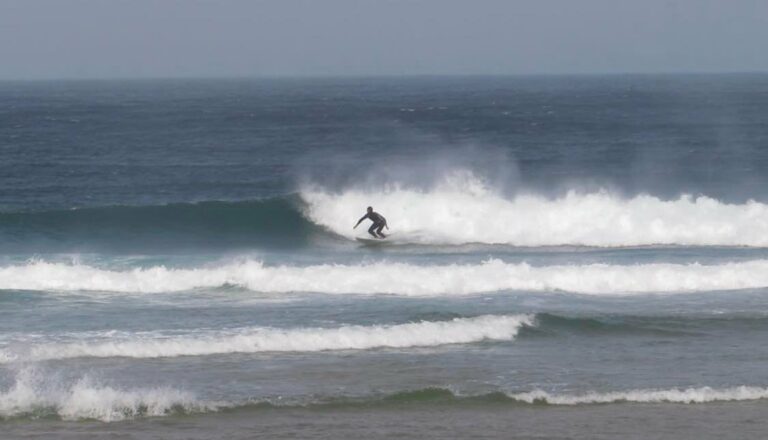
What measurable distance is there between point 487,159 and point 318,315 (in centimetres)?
2616

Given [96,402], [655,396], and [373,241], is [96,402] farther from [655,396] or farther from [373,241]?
[373,241]

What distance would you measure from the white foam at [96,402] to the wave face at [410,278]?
7.35 metres

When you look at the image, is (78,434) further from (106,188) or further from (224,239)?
(106,188)

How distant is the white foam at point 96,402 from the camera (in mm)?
14320

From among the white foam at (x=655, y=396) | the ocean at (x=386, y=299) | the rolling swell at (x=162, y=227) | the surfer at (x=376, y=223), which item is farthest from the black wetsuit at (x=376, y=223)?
the white foam at (x=655, y=396)

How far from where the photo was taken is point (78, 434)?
1368cm

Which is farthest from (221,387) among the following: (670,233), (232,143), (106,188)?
(232,143)

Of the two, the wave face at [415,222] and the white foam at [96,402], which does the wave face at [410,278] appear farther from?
the white foam at [96,402]

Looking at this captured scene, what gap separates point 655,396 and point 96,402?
7.21 m

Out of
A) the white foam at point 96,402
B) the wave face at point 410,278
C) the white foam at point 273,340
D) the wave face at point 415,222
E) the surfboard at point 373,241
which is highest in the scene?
the wave face at point 415,222

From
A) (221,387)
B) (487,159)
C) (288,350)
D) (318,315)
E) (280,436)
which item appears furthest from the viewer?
(487,159)

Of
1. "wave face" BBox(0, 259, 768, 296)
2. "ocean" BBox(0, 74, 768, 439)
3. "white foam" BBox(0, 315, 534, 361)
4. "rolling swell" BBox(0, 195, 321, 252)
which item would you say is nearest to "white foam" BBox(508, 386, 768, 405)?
"ocean" BBox(0, 74, 768, 439)

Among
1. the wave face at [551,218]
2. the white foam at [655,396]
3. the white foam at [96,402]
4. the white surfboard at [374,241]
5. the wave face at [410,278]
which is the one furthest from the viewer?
the wave face at [551,218]

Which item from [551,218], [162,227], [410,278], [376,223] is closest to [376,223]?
[376,223]
